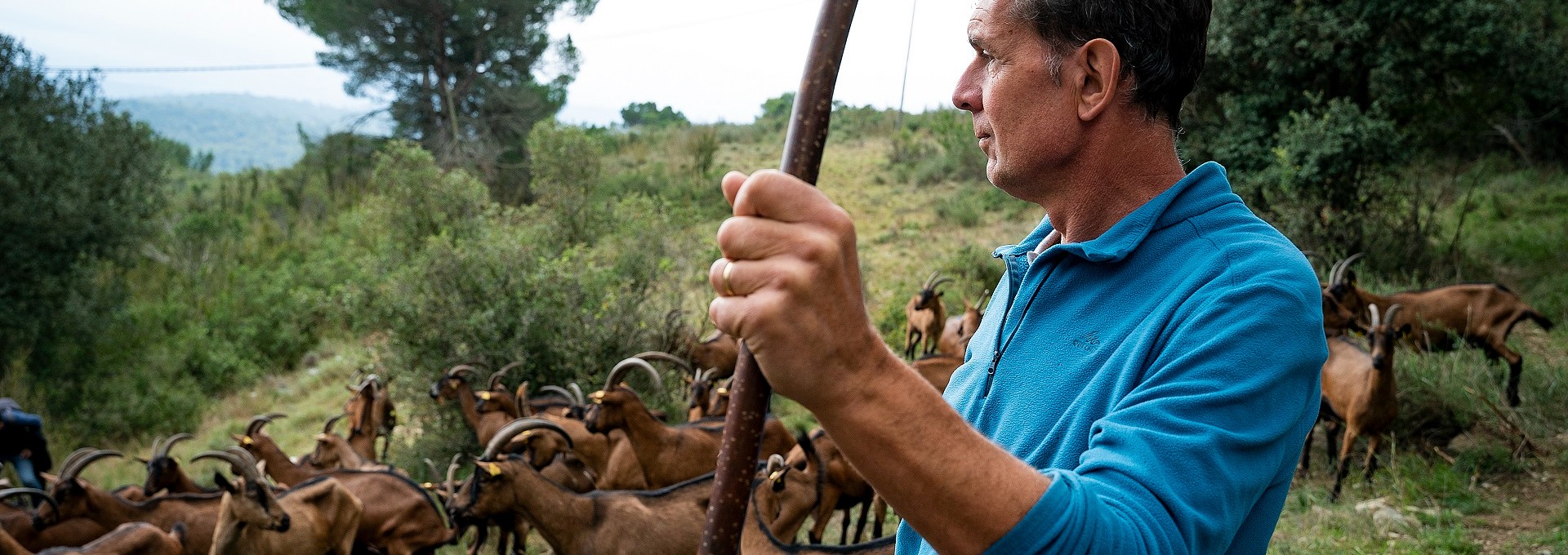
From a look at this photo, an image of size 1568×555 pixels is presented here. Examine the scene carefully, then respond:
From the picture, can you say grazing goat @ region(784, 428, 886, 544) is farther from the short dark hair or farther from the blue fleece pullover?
the short dark hair

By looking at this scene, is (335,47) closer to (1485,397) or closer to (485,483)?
(485,483)

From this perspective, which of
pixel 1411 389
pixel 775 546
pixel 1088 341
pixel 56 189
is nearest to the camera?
pixel 1088 341

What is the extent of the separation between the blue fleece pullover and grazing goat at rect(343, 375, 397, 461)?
10217 mm

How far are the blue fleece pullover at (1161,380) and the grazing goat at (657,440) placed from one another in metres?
6.46

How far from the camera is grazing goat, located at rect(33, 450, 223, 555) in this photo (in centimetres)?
760

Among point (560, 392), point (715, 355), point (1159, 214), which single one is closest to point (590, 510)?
point (560, 392)

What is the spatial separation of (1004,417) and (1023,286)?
233 mm

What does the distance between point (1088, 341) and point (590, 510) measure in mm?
5532

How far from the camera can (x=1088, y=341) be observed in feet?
4.78

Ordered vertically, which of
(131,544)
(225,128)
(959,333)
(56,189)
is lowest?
(131,544)

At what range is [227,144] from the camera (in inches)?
4358

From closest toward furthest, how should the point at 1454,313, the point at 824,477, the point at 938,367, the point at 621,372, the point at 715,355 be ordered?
the point at 824,477
the point at 938,367
the point at 1454,313
the point at 621,372
the point at 715,355

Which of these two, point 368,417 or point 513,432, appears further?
point 368,417

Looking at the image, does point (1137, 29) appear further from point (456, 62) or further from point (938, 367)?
point (456, 62)
